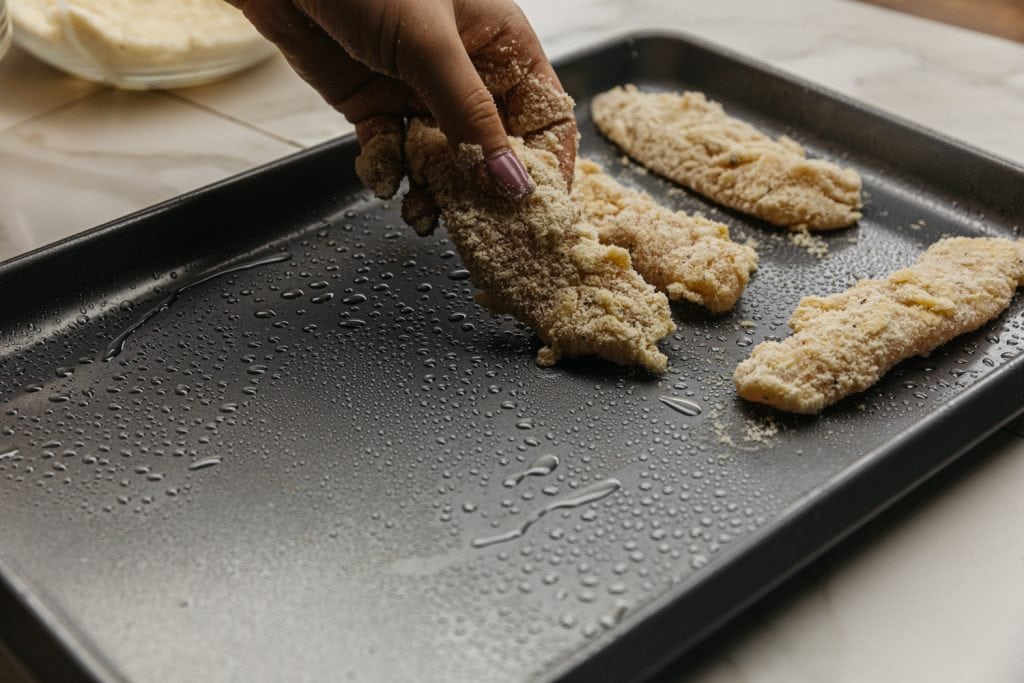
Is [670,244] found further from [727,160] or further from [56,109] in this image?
A: [56,109]

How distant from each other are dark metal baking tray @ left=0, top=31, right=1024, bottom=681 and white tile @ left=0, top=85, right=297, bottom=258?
24 centimetres

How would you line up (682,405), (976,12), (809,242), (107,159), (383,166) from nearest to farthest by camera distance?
(682,405)
(383,166)
(809,242)
(107,159)
(976,12)

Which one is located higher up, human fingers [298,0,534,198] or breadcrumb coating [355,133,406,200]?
human fingers [298,0,534,198]

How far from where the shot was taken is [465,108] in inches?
42.7

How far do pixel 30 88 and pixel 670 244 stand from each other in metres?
1.19

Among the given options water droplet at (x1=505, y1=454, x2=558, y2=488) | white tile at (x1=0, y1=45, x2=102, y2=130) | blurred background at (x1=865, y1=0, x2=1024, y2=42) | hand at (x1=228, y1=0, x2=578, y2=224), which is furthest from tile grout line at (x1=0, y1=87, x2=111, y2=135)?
blurred background at (x1=865, y1=0, x2=1024, y2=42)

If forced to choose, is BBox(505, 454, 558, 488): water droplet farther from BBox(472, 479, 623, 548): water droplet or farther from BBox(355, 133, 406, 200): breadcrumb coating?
BBox(355, 133, 406, 200): breadcrumb coating

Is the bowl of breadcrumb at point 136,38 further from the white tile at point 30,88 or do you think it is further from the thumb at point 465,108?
the thumb at point 465,108

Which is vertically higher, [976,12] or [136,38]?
[136,38]

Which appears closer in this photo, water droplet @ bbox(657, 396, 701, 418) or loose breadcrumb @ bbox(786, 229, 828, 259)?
water droplet @ bbox(657, 396, 701, 418)

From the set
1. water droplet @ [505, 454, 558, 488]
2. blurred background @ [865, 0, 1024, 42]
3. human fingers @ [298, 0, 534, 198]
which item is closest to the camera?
water droplet @ [505, 454, 558, 488]

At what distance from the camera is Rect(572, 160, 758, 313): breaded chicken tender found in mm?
1174

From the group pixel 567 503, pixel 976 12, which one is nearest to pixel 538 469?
pixel 567 503

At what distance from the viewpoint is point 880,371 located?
1047mm
